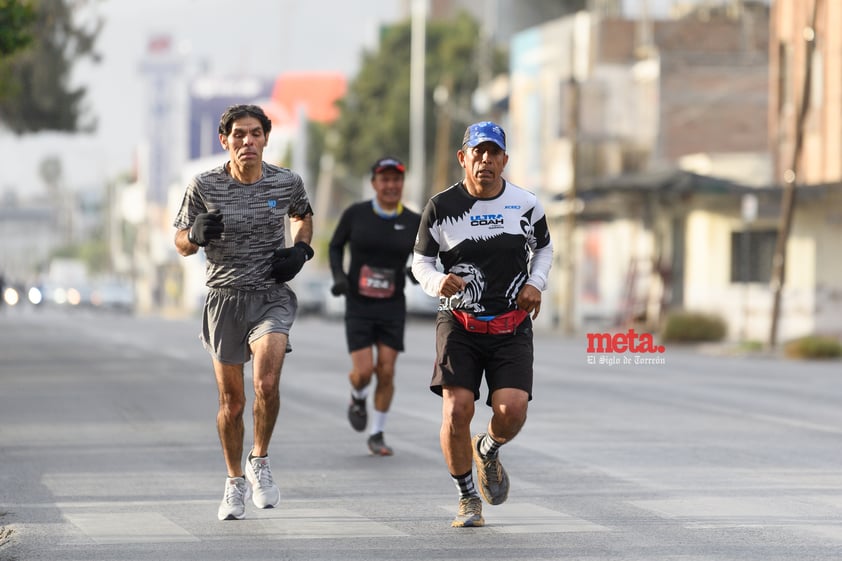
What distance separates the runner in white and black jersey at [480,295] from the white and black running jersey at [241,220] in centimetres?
89

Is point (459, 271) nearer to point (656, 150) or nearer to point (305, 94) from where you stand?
point (656, 150)

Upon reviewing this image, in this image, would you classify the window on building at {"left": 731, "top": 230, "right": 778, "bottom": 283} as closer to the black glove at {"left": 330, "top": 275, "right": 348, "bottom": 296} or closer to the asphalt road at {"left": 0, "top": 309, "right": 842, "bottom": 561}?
the asphalt road at {"left": 0, "top": 309, "right": 842, "bottom": 561}

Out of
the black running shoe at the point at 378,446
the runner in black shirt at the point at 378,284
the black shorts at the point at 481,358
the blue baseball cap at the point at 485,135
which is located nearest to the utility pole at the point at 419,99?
the runner in black shirt at the point at 378,284

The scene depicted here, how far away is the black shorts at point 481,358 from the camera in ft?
29.1

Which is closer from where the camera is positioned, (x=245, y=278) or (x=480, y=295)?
(x=480, y=295)

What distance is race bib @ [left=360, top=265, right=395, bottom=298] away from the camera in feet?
42.4

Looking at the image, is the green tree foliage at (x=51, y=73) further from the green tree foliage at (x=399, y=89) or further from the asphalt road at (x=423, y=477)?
the green tree foliage at (x=399, y=89)

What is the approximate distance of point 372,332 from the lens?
13.0 metres

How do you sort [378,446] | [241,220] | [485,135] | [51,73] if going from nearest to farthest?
[485,135] → [241,220] → [378,446] → [51,73]

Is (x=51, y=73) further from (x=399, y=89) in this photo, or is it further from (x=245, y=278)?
(x=399, y=89)

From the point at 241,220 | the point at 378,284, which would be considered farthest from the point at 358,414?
the point at 241,220

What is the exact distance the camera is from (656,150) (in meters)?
46.9

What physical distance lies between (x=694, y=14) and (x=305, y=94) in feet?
238

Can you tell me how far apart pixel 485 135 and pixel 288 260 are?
127 centimetres
